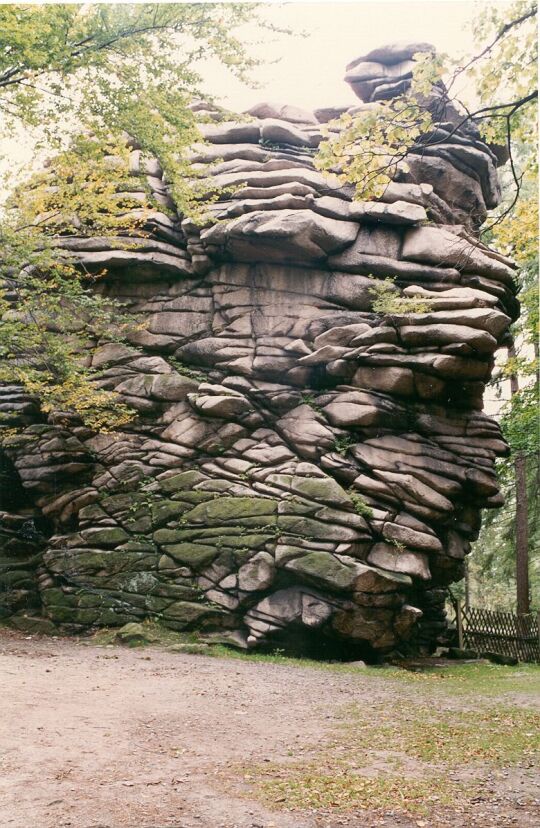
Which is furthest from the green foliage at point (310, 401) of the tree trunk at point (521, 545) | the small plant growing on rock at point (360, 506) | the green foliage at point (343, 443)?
the tree trunk at point (521, 545)

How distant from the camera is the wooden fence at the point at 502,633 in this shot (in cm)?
1576

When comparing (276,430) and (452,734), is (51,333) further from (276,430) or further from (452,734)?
(452,734)

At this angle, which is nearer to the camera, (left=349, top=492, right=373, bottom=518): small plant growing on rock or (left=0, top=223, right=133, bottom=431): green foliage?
(left=0, top=223, right=133, bottom=431): green foliage

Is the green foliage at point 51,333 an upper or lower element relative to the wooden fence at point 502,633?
upper

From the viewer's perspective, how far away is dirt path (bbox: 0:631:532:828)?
4.49 metres

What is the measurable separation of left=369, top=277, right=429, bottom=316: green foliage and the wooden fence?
8.47 m

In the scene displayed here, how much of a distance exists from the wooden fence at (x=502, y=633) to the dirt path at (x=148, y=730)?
7.27 meters

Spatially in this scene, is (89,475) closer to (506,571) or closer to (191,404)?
(191,404)

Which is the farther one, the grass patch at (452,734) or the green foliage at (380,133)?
the grass patch at (452,734)

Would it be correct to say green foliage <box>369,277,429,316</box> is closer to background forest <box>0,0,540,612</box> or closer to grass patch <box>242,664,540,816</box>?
background forest <box>0,0,540,612</box>

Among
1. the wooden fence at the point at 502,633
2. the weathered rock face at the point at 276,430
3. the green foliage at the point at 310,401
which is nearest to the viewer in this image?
the weathered rock face at the point at 276,430

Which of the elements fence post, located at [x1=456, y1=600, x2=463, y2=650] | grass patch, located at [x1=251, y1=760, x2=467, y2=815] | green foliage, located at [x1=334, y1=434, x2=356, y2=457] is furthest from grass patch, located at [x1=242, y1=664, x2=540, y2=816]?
fence post, located at [x1=456, y1=600, x2=463, y2=650]

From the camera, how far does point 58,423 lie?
49.0 feet

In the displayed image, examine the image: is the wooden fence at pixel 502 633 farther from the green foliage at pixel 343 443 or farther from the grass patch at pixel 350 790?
the grass patch at pixel 350 790
